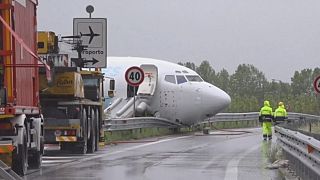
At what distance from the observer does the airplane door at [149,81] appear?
3238 centimetres

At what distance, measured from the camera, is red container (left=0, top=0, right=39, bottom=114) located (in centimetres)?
1305

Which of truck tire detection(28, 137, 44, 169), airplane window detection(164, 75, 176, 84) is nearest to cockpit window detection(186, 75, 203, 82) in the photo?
airplane window detection(164, 75, 176, 84)

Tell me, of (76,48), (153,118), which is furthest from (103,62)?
(153,118)

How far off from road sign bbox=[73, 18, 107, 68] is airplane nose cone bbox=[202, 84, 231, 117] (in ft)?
23.8

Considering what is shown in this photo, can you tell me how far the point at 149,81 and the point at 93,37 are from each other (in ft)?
21.0

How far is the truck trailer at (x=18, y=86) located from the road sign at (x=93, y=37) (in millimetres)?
10411

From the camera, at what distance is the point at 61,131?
1956 centimetres

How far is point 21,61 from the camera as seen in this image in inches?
553

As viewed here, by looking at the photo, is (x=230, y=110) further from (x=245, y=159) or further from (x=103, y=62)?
(x=245, y=159)

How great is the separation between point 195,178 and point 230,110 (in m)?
37.3

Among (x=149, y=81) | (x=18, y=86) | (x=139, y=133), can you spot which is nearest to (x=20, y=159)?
(x=18, y=86)

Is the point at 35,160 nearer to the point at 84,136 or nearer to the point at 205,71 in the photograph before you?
the point at 84,136

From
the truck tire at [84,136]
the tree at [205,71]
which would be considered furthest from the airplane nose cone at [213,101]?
the tree at [205,71]

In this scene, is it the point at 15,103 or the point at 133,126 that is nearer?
the point at 15,103
